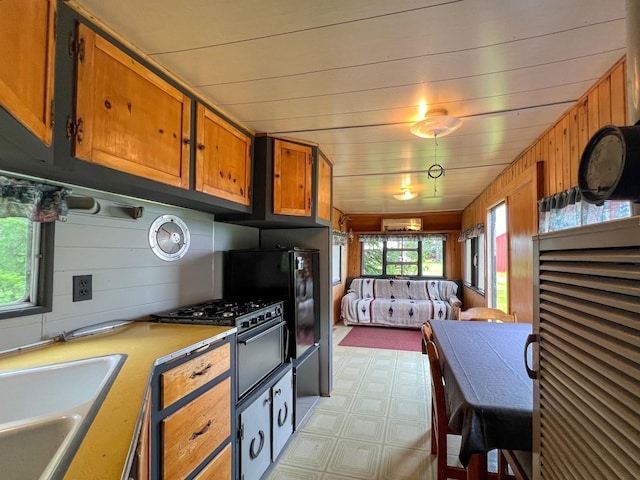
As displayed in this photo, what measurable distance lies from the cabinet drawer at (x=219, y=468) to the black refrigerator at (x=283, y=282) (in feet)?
2.63

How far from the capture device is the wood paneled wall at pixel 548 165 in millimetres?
1416

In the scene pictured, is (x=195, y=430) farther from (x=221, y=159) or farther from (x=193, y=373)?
(x=221, y=159)

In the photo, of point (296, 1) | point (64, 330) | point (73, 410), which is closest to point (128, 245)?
point (64, 330)

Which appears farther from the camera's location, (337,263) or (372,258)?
(372,258)

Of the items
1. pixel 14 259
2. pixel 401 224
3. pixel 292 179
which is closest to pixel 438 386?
pixel 292 179

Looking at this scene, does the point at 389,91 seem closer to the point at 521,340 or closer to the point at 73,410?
the point at 521,340

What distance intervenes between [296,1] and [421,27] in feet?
1.57

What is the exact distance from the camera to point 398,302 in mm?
5605

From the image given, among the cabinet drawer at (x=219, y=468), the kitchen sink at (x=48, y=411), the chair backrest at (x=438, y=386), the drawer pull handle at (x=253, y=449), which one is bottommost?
the drawer pull handle at (x=253, y=449)

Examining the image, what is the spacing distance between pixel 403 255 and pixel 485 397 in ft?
18.4

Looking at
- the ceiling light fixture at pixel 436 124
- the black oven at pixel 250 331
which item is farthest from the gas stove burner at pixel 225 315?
the ceiling light fixture at pixel 436 124

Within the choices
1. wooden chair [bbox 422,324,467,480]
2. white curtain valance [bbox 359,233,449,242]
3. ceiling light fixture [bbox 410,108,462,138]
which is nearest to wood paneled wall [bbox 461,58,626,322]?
ceiling light fixture [bbox 410,108,462,138]

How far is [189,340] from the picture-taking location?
1.33m

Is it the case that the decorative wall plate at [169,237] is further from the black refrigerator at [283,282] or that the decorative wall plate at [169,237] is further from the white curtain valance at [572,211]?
the white curtain valance at [572,211]
